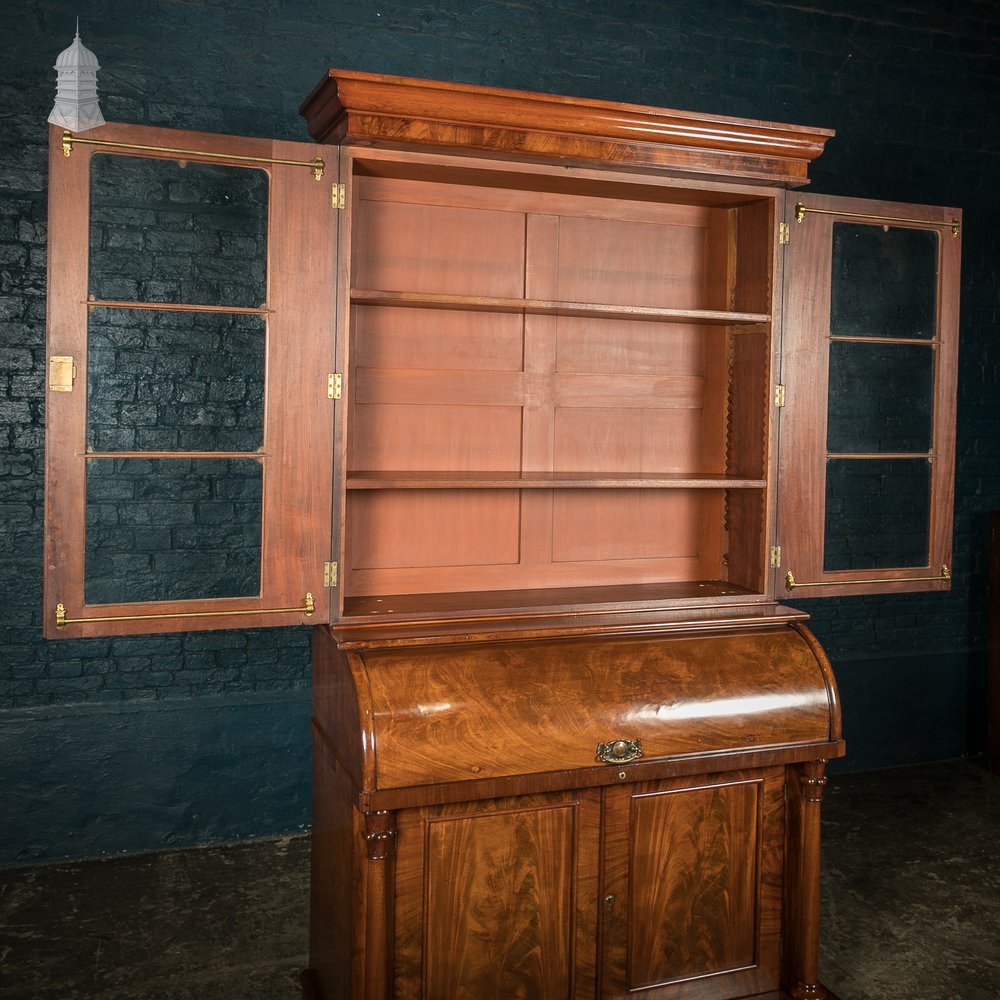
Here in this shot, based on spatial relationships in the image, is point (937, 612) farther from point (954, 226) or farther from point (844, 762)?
point (954, 226)

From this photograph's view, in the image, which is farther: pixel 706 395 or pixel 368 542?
pixel 706 395

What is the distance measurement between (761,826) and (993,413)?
3108 millimetres

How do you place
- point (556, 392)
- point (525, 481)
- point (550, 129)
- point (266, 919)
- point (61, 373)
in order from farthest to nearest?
point (266, 919), point (556, 392), point (525, 481), point (550, 129), point (61, 373)

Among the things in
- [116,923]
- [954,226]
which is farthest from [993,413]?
[116,923]

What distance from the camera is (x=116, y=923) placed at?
347 centimetres

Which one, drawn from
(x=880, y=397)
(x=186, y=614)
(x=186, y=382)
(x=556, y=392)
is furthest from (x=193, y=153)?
(x=880, y=397)

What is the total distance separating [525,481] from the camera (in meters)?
2.98

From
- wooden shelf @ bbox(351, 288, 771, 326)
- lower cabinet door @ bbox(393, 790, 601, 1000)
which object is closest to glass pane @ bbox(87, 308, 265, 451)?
wooden shelf @ bbox(351, 288, 771, 326)

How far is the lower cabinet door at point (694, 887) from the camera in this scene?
278cm

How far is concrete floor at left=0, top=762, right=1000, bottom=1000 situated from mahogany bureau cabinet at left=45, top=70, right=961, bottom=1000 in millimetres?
437

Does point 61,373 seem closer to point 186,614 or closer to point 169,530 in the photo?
point 169,530

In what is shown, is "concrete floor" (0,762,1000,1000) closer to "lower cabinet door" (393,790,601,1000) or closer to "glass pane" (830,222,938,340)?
"lower cabinet door" (393,790,601,1000)

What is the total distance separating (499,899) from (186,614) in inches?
→ 41.8

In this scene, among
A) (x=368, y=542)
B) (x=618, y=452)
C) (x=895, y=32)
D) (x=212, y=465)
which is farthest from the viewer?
(x=895, y=32)
